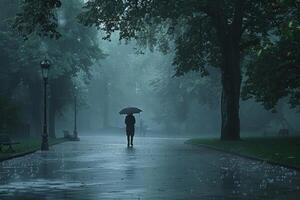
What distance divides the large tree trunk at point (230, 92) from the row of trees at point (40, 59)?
54.4 ft

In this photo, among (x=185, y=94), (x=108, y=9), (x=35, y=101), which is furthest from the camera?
(x=185, y=94)

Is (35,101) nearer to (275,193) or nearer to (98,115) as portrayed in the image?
(275,193)

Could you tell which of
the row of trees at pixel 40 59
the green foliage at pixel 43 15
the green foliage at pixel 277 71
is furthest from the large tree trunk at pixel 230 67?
the green foliage at pixel 43 15

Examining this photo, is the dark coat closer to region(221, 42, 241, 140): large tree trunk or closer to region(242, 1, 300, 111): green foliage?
region(221, 42, 241, 140): large tree trunk

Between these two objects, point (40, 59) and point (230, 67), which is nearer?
point (230, 67)

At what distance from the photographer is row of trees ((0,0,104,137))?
170ft

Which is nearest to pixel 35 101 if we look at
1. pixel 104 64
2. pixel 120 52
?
pixel 104 64

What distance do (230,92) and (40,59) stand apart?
734 inches

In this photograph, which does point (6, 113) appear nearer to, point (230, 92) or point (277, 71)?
point (230, 92)

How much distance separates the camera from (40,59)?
2008 inches

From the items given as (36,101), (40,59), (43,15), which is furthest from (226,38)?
(36,101)

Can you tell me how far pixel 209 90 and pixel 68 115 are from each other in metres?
25.7

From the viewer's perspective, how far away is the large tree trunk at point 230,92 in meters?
38.5

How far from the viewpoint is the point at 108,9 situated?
37188mm
